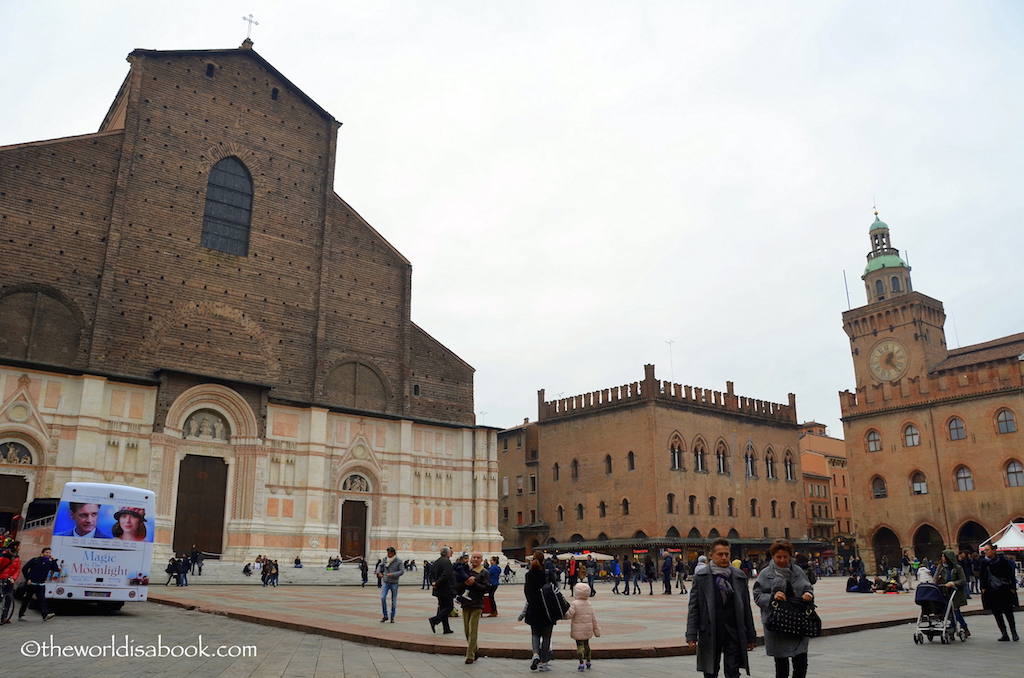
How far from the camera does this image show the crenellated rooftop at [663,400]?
158 feet

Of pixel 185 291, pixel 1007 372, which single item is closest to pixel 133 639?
pixel 185 291

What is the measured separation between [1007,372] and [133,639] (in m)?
50.3

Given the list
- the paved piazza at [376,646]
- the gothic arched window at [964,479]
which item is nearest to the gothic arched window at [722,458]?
the gothic arched window at [964,479]

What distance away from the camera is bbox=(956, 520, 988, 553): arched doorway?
47375 mm

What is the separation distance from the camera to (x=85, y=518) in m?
15.2

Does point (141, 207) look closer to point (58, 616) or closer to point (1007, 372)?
point (58, 616)

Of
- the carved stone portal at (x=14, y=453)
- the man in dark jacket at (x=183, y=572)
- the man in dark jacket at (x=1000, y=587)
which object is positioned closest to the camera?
the man in dark jacket at (x=1000, y=587)

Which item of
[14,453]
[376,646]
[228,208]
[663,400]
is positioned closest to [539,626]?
[376,646]

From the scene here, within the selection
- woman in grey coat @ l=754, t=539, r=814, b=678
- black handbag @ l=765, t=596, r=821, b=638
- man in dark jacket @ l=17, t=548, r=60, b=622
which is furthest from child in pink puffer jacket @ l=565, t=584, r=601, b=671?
man in dark jacket @ l=17, t=548, r=60, b=622

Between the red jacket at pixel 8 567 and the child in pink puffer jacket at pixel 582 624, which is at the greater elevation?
the red jacket at pixel 8 567

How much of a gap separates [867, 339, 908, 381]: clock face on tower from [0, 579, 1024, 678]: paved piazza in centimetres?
4058

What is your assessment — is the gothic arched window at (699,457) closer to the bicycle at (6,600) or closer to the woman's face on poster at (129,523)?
the woman's face on poster at (129,523)

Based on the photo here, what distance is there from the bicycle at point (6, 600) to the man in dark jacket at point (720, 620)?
1178 centimetres

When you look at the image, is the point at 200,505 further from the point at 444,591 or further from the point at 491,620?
the point at 444,591
